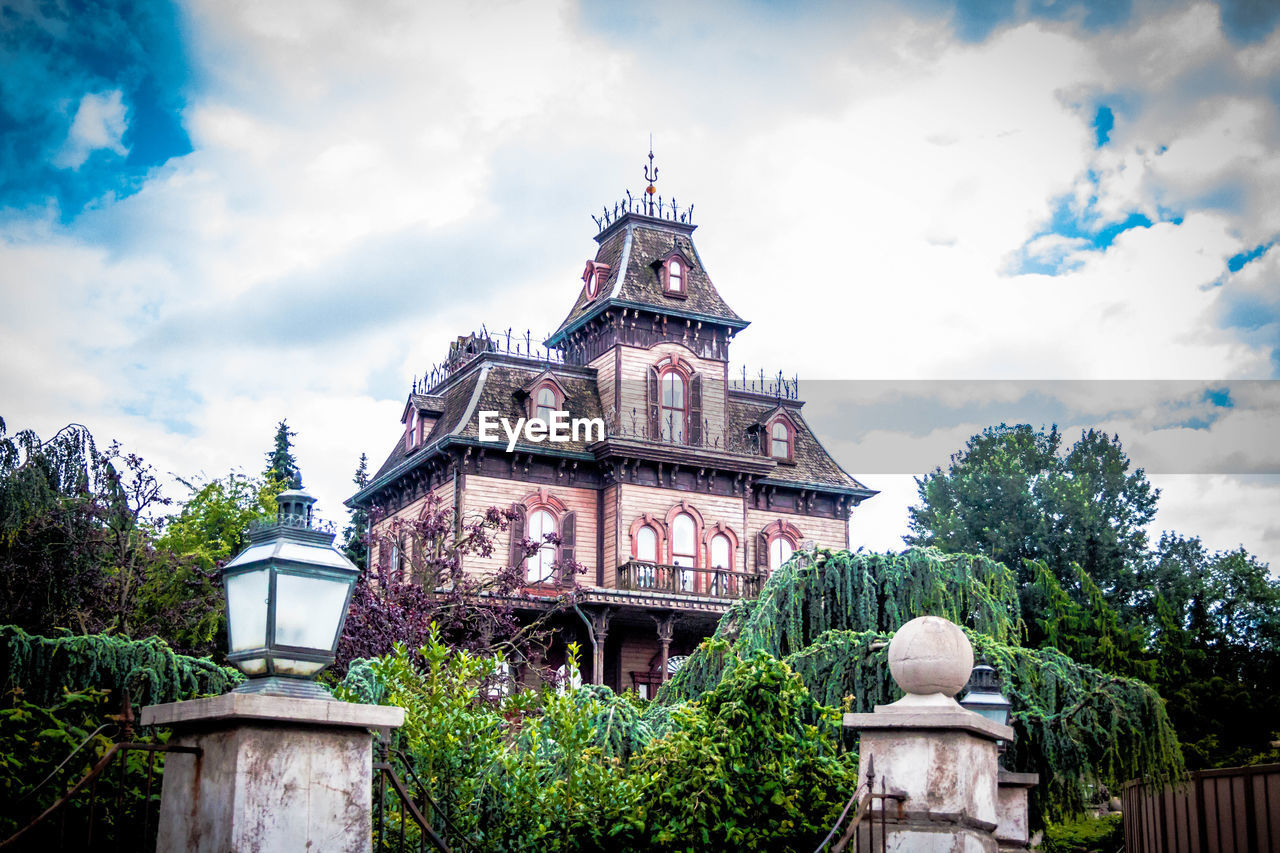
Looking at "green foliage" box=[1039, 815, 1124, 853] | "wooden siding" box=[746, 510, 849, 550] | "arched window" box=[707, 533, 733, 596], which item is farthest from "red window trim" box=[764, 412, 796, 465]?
"green foliage" box=[1039, 815, 1124, 853]

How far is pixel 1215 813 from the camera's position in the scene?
1628cm

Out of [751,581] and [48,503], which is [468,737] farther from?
[751,581]

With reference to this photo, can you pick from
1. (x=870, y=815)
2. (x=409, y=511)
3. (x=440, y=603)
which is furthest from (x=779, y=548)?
(x=870, y=815)

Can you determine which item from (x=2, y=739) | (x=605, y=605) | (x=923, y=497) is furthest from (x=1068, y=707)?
(x=923, y=497)

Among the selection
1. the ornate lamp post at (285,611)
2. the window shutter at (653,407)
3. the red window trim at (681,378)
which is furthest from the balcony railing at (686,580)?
the ornate lamp post at (285,611)

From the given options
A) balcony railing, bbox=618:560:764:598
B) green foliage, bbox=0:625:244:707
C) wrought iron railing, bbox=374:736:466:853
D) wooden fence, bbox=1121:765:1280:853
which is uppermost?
balcony railing, bbox=618:560:764:598

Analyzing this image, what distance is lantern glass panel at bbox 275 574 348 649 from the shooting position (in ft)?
18.3

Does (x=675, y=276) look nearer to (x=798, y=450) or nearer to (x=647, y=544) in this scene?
(x=798, y=450)

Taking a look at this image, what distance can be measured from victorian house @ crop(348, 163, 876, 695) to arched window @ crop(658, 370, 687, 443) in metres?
0.04

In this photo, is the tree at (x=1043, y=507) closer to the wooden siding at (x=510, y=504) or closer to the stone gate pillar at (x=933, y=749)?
the wooden siding at (x=510, y=504)

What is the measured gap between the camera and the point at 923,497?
55.3 metres

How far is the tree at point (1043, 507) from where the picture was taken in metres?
49.8

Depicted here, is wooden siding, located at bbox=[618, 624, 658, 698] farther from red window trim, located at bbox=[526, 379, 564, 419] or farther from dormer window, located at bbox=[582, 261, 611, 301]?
dormer window, located at bbox=[582, 261, 611, 301]

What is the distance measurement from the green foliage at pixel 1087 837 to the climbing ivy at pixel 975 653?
9.48 metres
